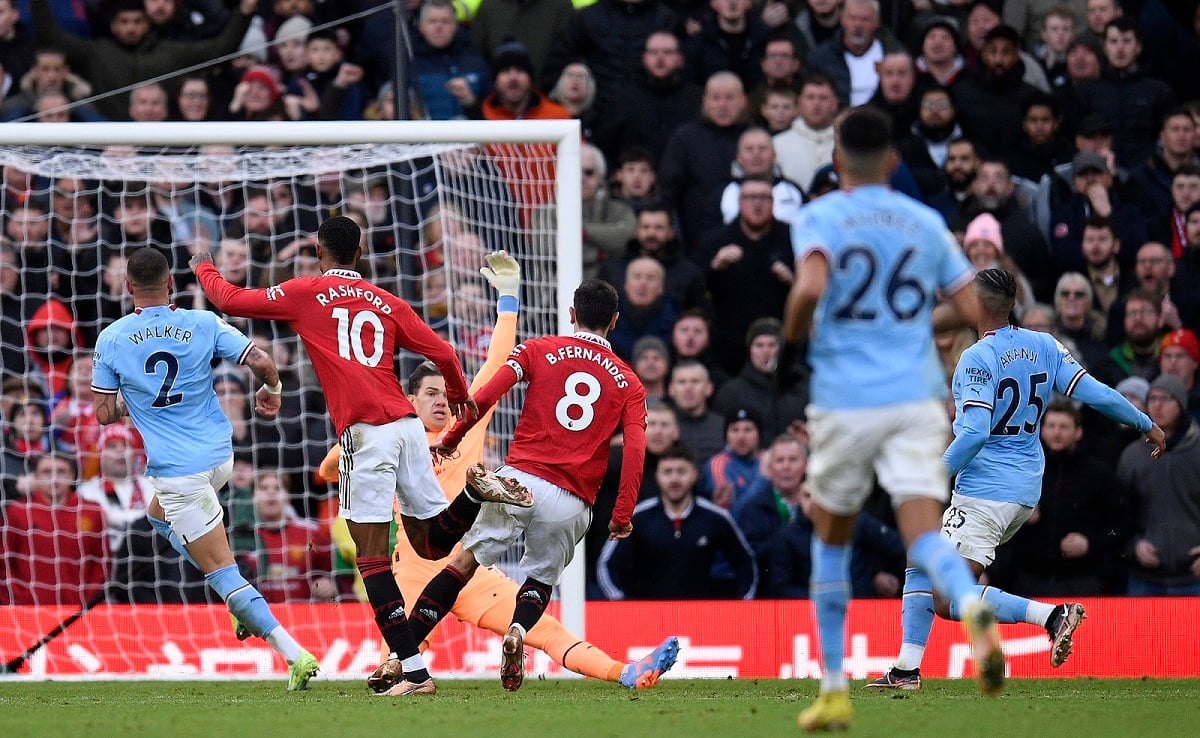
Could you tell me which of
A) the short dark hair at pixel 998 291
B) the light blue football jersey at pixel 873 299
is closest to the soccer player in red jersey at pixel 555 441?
the short dark hair at pixel 998 291

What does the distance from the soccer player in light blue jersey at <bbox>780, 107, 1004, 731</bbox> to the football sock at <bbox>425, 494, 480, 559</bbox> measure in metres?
2.79

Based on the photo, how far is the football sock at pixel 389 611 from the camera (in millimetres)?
8320

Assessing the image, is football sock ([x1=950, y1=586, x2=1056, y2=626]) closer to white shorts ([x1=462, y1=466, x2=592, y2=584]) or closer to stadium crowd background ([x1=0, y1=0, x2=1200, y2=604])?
white shorts ([x1=462, y1=466, x2=592, y2=584])

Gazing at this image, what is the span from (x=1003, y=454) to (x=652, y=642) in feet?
10.6

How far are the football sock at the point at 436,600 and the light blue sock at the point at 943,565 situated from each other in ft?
10.9

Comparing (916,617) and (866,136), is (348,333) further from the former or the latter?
(916,617)

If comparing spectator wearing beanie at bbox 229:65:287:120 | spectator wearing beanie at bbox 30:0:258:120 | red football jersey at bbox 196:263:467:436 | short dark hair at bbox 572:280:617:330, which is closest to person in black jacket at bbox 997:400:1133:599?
short dark hair at bbox 572:280:617:330

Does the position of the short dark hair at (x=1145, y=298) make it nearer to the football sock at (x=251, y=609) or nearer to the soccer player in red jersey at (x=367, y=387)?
the soccer player in red jersey at (x=367, y=387)

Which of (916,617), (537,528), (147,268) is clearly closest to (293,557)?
(147,268)

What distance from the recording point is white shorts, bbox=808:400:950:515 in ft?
20.0

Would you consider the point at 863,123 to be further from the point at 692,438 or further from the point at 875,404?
the point at 692,438

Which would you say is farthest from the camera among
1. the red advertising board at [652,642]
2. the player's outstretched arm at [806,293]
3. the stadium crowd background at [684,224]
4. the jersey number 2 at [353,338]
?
the stadium crowd background at [684,224]

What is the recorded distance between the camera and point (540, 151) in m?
12.3

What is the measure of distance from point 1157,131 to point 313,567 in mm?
8376
